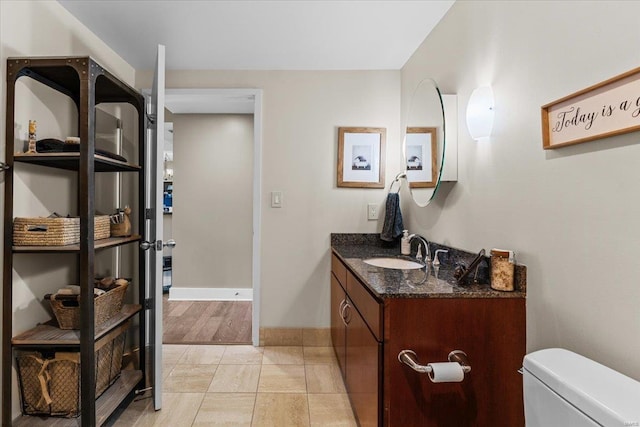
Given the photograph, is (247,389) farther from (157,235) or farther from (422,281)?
(422,281)

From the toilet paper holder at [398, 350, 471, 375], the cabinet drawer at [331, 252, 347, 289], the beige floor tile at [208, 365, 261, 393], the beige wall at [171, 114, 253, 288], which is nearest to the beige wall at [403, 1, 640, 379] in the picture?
the toilet paper holder at [398, 350, 471, 375]

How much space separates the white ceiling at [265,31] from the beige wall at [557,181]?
1.61 feet

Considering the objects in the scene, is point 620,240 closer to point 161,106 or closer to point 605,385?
point 605,385

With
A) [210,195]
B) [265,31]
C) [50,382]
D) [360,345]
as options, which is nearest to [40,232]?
[50,382]

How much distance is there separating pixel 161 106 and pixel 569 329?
2.07m

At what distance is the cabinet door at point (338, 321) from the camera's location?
81.5 inches

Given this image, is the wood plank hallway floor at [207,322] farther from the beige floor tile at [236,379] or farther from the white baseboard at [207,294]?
the beige floor tile at [236,379]

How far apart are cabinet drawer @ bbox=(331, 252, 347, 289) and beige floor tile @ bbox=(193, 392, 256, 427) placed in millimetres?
866

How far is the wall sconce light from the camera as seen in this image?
147 cm

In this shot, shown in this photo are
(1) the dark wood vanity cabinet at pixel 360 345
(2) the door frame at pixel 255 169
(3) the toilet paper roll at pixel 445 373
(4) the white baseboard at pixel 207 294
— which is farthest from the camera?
(4) the white baseboard at pixel 207 294

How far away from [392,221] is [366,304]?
1130 millimetres

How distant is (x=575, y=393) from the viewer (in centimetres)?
75

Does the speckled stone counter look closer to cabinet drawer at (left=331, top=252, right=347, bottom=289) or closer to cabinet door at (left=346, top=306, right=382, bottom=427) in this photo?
cabinet drawer at (left=331, top=252, right=347, bottom=289)

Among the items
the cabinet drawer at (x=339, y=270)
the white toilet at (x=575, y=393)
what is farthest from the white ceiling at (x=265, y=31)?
the white toilet at (x=575, y=393)
